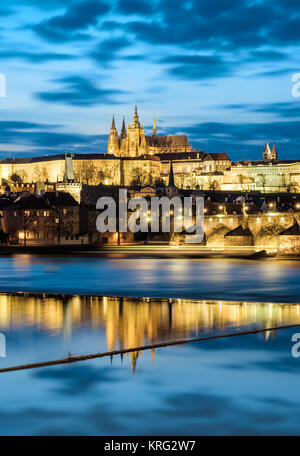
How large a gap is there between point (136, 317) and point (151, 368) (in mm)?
5649

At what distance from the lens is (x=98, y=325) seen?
17484mm

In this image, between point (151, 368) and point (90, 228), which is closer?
point (151, 368)

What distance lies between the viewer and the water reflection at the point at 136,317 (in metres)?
16.3

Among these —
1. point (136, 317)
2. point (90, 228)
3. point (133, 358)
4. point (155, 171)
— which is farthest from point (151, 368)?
point (155, 171)

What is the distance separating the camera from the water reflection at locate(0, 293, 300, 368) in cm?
1633

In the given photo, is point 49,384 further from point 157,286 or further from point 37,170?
point 37,170

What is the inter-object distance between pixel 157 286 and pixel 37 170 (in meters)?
165

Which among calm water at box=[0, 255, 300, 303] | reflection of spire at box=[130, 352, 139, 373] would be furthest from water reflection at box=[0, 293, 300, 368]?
calm water at box=[0, 255, 300, 303]

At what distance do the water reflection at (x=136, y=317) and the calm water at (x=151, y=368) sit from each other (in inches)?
1.1

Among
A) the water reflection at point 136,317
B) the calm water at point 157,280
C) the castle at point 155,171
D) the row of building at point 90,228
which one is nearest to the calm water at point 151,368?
the water reflection at point 136,317

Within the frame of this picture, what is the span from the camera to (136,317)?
18516 mm

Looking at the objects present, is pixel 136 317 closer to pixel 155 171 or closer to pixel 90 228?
pixel 90 228

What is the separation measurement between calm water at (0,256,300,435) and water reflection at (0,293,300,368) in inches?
1.1
